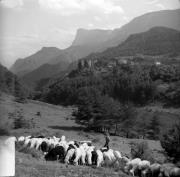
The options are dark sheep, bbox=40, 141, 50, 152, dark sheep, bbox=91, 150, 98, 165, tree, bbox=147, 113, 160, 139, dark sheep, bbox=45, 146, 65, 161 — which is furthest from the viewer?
tree, bbox=147, 113, 160, 139

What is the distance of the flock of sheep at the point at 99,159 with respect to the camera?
9055 millimetres

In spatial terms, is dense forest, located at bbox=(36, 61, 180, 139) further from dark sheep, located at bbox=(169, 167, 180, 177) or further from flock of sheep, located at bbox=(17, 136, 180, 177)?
dark sheep, located at bbox=(169, 167, 180, 177)

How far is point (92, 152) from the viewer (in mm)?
10844

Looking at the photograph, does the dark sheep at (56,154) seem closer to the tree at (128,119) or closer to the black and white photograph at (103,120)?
the black and white photograph at (103,120)

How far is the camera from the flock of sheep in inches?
356

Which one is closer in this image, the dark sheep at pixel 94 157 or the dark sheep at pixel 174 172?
the dark sheep at pixel 174 172

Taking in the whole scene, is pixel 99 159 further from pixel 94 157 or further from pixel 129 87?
pixel 129 87

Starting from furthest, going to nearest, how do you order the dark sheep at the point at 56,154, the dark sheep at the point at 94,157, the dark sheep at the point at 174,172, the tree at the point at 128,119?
1. the tree at the point at 128,119
2. the dark sheep at the point at 56,154
3. the dark sheep at the point at 94,157
4. the dark sheep at the point at 174,172

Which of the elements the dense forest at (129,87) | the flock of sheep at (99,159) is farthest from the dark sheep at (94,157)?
the dense forest at (129,87)

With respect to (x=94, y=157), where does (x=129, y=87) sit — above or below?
above

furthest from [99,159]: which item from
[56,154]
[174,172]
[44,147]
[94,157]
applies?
[44,147]

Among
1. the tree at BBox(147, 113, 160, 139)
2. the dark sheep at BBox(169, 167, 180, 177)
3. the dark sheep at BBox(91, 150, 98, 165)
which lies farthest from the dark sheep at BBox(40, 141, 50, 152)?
the tree at BBox(147, 113, 160, 139)

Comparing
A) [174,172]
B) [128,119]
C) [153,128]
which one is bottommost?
[153,128]

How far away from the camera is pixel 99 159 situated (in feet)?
34.2
